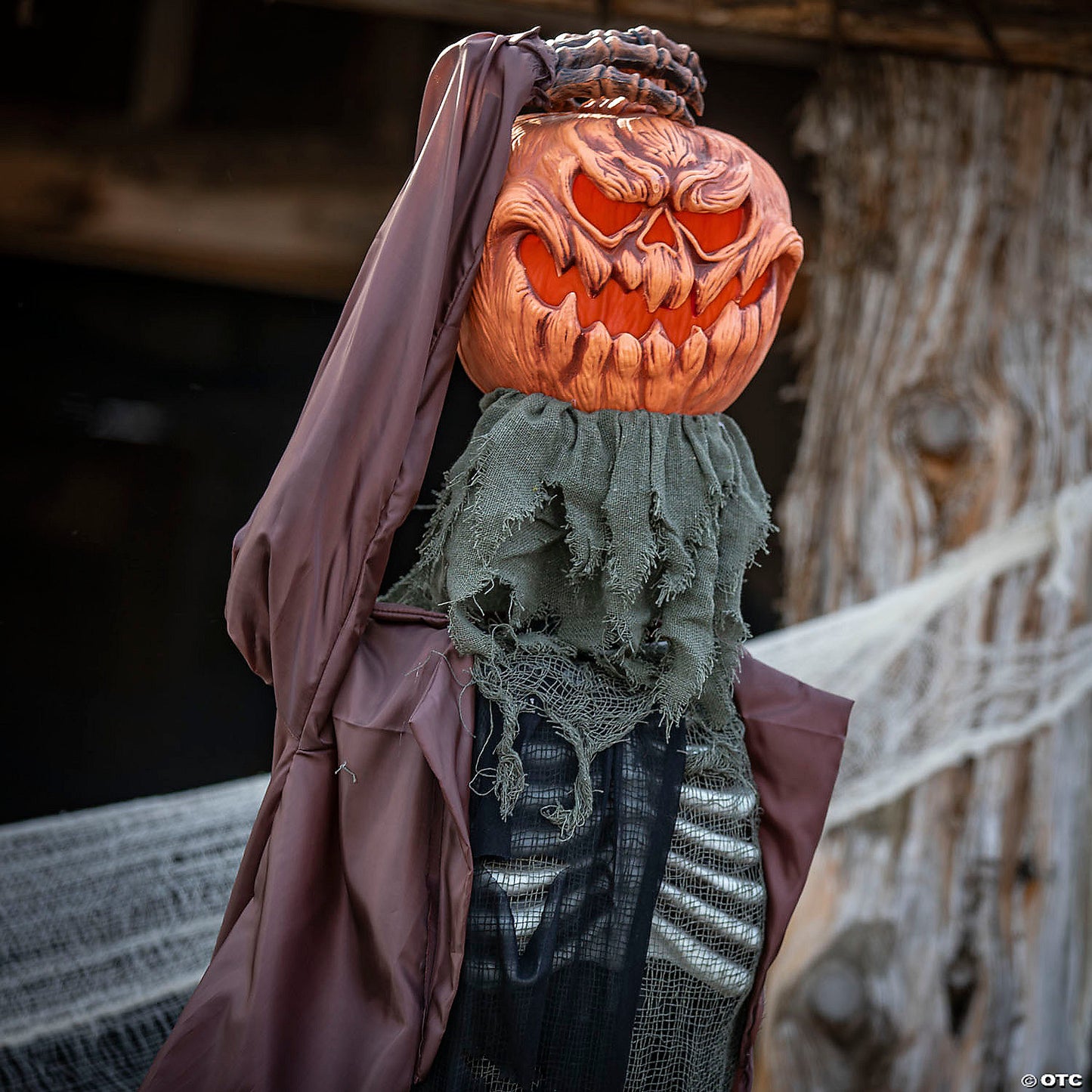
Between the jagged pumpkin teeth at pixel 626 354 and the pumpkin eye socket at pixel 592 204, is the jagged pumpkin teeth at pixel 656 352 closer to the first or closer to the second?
the jagged pumpkin teeth at pixel 626 354

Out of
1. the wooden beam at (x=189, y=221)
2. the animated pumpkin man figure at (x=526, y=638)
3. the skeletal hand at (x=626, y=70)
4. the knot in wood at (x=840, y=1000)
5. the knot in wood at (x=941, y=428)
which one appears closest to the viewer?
the animated pumpkin man figure at (x=526, y=638)

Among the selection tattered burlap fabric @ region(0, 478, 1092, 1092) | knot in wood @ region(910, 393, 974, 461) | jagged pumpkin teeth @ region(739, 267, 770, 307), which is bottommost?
tattered burlap fabric @ region(0, 478, 1092, 1092)

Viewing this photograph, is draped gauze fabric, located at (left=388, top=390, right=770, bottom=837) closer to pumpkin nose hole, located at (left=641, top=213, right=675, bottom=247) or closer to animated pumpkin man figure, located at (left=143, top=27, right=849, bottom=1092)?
animated pumpkin man figure, located at (left=143, top=27, right=849, bottom=1092)

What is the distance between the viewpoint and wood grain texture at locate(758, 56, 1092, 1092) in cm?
216

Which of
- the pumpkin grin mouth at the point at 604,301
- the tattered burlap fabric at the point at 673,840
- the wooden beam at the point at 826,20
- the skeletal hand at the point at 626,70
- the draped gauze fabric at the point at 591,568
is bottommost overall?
the tattered burlap fabric at the point at 673,840

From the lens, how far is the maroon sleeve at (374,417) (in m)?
1.02

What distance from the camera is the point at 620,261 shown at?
3.53ft

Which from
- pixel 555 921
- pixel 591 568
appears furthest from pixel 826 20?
pixel 555 921

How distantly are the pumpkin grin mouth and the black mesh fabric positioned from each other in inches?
15.8

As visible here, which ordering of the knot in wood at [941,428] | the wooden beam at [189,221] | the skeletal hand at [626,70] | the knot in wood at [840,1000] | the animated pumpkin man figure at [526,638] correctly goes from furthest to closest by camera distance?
the knot in wood at [941,428] < the knot in wood at [840,1000] < the wooden beam at [189,221] < the skeletal hand at [626,70] < the animated pumpkin man figure at [526,638]

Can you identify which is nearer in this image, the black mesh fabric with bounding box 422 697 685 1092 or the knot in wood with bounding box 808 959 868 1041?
the black mesh fabric with bounding box 422 697 685 1092

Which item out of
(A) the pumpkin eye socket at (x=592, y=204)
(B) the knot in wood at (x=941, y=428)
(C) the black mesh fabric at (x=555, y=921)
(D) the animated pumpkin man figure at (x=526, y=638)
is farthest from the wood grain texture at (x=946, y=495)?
(A) the pumpkin eye socket at (x=592, y=204)

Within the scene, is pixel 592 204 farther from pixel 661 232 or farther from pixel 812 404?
pixel 812 404

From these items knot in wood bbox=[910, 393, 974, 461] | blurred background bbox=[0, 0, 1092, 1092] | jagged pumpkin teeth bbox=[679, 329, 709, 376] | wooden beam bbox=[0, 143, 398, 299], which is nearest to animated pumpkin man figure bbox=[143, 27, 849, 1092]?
jagged pumpkin teeth bbox=[679, 329, 709, 376]
